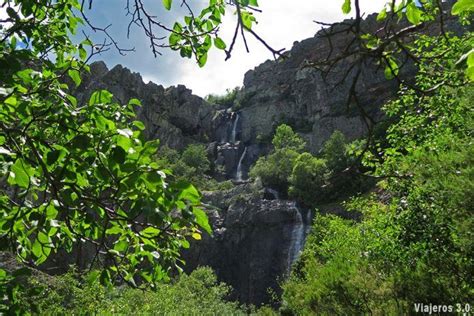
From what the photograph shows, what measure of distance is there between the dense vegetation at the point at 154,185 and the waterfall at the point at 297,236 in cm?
2049

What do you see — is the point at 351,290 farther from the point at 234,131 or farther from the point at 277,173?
the point at 234,131

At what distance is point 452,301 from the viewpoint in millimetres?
6094

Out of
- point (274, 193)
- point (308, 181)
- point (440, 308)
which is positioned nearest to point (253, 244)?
point (308, 181)

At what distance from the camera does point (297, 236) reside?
117 ft

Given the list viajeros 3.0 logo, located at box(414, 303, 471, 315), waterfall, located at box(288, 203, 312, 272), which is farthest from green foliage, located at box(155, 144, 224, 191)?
viajeros 3.0 logo, located at box(414, 303, 471, 315)

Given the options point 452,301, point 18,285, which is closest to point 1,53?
point 18,285

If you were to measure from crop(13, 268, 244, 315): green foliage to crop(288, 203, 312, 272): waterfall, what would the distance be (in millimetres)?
6876

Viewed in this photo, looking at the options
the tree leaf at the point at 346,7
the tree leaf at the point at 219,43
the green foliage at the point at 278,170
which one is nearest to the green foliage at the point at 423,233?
the tree leaf at the point at 219,43

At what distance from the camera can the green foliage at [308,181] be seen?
135 feet

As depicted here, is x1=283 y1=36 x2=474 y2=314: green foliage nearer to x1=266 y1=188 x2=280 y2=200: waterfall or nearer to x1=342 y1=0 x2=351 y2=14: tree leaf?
x1=342 y1=0 x2=351 y2=14: tree leaf

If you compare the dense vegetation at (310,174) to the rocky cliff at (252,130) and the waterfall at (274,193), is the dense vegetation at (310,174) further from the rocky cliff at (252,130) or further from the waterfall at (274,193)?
the rocky cliff at (252,130)

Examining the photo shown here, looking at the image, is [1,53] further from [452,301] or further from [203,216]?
[452,301]

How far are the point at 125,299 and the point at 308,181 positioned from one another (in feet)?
85.4

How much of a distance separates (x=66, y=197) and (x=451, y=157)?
5.85 meters
